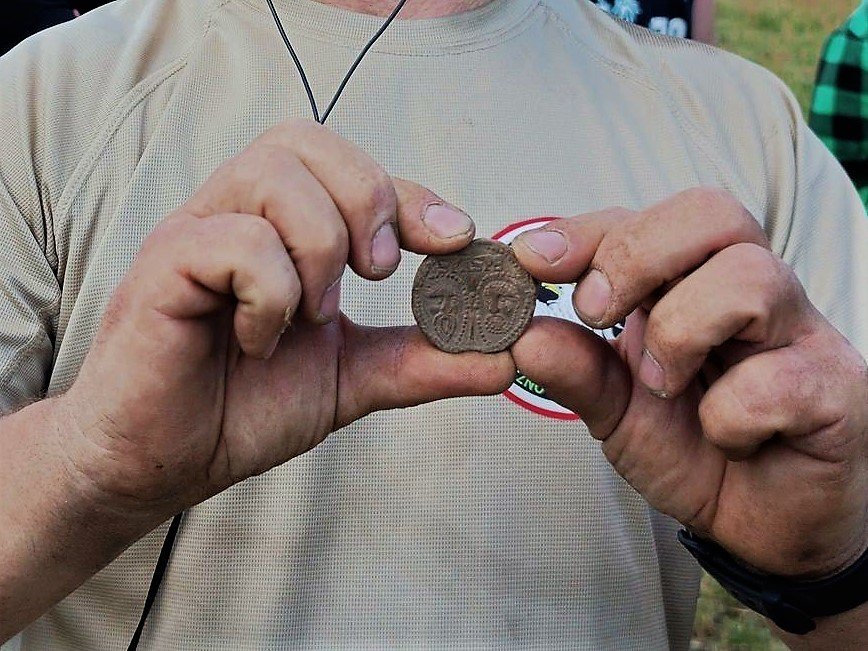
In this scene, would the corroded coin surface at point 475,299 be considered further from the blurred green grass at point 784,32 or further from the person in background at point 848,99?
the blurred green grass at point 784,32

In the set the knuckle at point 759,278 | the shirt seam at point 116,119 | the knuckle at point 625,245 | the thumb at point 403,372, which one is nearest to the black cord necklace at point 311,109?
the shirt seam at point 116,119

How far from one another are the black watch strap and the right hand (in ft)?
1.30

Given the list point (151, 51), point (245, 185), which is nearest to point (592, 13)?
point (151, 51)

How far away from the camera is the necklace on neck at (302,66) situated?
1676 millimetres

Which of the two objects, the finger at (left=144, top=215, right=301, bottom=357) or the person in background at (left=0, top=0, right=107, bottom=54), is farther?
the person in background at (left=0, top=0, right=107, bottom=54)

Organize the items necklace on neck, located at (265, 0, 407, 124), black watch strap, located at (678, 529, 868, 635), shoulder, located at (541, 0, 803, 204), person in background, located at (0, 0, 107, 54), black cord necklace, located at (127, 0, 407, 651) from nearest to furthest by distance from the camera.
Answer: black watch strap, located at (678, 529, 868, 635)
black cord necklace, located at (127, 0, 407, 651)
necklace on neck, located at (265, 0, 407, 124)
shoulder, located at (541, 0, 803, 204)
person in background, located at (0, 0, 107, 54)

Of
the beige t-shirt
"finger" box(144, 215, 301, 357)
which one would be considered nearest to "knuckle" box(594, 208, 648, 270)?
"finger" box(144, 215, 301, 357)

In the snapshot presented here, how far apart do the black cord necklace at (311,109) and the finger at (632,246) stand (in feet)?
1.85

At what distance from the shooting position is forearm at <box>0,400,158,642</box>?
1.26 metres

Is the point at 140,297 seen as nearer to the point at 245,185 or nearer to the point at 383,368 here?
the point at 245,185

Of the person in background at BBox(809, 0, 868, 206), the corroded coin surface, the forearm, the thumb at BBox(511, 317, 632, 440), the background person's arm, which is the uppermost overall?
the corroded coin surface

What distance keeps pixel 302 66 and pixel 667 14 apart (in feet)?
5.50

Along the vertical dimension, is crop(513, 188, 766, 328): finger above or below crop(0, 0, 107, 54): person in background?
above

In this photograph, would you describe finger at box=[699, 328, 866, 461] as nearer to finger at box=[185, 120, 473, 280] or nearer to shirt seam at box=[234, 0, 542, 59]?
finger at box=[185, 120, 473, 280]
